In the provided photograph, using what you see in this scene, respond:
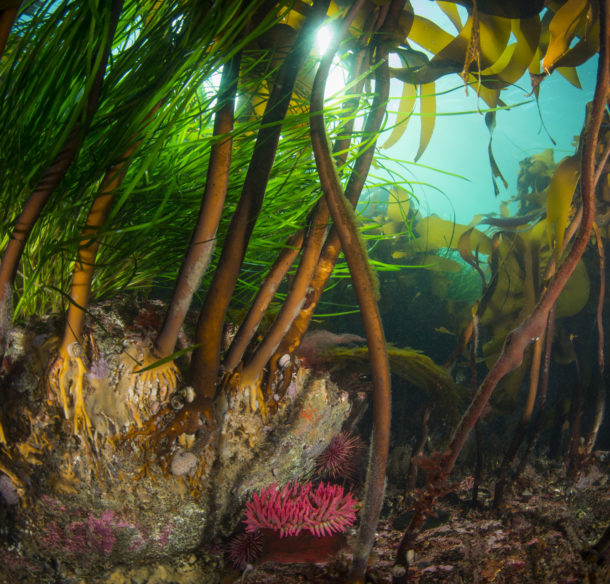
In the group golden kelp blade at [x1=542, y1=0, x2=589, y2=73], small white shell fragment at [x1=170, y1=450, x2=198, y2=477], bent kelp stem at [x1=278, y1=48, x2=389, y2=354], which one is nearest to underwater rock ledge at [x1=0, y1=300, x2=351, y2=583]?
small white shell fragment at [x1=170, y1=450, x2=198, y2=477]

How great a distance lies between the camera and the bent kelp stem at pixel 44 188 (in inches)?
32.4

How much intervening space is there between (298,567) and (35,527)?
2.85 ft

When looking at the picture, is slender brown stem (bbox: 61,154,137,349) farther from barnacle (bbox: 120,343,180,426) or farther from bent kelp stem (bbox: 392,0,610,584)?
bent kelp stem (bbox: 392,0,610,584)

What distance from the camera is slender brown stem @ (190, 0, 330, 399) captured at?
104 centimetres

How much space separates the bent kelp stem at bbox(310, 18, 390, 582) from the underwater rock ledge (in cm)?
58

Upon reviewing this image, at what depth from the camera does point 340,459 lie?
156cm

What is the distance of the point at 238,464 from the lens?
4.05ft

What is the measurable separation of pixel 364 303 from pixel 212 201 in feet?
1.82

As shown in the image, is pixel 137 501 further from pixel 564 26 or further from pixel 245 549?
pixel 564 26

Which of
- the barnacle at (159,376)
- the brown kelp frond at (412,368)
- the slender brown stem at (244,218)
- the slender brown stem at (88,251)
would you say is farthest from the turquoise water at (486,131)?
the barnacle at (159,376)

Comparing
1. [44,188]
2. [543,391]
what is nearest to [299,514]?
[44,188]

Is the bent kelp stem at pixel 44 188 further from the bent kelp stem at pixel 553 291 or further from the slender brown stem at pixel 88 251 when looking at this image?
the bent kelp stem at pixel 553 291

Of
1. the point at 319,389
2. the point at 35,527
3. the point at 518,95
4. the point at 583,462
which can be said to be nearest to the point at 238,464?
the point at 319,389

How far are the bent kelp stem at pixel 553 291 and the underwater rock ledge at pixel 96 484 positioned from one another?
79 cm
